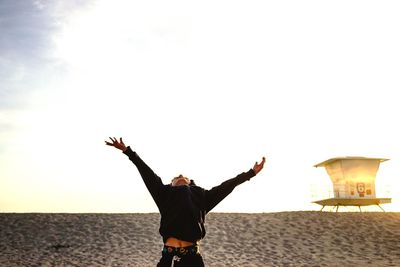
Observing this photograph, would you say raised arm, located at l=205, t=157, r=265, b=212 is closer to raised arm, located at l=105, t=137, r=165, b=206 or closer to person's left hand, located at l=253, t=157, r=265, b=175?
person's left hand, located at l=253, t=157, r=265, b=175

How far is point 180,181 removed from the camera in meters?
4.64

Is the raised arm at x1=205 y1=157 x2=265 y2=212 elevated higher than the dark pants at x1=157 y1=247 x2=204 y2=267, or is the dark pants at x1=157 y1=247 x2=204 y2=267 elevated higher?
the raised arm at x1=205 y1=157 x2=265 y2=212

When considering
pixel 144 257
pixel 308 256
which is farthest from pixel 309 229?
pixel 144 257

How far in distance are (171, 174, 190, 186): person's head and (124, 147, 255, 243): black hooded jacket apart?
65 mm

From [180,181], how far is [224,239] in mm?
15226

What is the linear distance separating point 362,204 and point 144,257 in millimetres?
16406

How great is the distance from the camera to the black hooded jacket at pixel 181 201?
171 inches

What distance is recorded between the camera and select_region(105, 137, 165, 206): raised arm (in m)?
4.48

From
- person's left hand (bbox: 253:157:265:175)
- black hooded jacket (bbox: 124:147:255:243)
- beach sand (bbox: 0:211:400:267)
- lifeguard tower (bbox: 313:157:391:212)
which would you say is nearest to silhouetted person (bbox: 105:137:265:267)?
black hooded jacket (bbox: 124:147:255:243)

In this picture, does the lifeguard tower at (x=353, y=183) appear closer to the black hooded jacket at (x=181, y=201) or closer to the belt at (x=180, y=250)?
the black hooded jacket at (x=181, y=201)

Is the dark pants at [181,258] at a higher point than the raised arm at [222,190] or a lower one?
lower

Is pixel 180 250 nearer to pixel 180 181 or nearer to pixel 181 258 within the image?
pixel 181 258

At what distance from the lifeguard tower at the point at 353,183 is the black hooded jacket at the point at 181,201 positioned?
23995 mm

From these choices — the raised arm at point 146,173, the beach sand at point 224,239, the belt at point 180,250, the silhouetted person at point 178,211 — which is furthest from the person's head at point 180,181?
the beach sand at point 224,239
